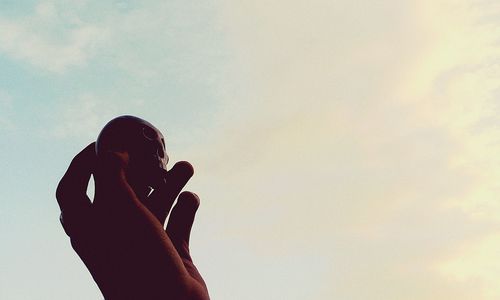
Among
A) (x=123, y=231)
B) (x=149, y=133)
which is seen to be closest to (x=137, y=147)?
(x=149, y=133)

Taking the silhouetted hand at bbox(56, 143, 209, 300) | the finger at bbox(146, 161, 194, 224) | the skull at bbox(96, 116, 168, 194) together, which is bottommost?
the silhouetted hand at bbox(56, 143, 209, 300)

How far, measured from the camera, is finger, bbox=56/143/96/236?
5.07 m

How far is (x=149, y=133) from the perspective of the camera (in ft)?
17.3

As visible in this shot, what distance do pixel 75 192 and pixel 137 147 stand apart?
1.88 feet

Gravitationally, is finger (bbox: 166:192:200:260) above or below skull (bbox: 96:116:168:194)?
below

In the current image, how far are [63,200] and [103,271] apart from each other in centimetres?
63

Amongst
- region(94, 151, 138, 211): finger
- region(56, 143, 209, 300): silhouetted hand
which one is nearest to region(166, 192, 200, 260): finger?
region(56, 143, 209, 300): silhouetted hand

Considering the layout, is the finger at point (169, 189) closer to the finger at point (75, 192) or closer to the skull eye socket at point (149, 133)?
the skull eye socket at point (149, 133)

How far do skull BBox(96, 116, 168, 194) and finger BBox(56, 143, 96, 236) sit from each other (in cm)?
16

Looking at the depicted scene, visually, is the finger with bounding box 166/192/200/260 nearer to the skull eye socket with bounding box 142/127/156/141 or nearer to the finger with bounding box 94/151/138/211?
the skull eye socket with bounding box 142/127/156/141

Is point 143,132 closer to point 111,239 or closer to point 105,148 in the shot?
point 105,148

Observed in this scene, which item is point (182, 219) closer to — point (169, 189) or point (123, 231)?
point (169, 189)

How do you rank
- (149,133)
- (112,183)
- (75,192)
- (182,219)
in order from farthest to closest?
(182,219), (149,133), (75,192), (112,183)

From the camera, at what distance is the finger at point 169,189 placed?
5.23 meters
